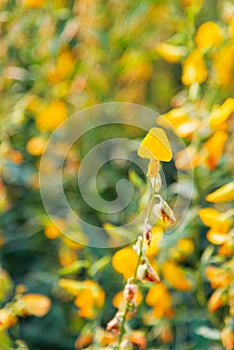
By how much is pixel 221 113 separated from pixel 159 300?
38 cm

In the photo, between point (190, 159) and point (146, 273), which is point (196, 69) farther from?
point (146, 273)

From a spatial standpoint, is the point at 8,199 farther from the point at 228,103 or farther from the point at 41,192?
the point at 228,103

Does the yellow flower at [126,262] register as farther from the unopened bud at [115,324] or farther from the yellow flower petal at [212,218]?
the unopened bud at [115,324]

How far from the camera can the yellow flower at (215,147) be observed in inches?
54.4

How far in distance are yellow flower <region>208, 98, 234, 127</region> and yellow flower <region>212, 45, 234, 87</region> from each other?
10 cm

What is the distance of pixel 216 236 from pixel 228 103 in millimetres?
229

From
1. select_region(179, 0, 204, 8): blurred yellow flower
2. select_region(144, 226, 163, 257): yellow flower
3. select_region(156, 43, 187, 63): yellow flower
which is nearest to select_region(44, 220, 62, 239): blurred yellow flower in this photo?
select_region(144, 226, 163, 257): yellow flower

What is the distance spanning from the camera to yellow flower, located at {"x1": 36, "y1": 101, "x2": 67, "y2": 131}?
182 cm

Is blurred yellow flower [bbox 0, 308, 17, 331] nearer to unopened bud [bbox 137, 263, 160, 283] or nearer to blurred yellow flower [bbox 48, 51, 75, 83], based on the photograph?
unopened bud [bbox 137, 263, 160, 283]

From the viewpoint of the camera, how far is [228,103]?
1.31 meters

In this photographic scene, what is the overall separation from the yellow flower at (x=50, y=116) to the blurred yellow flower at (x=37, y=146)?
0.03 meters

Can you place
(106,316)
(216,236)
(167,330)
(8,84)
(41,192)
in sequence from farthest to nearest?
(8,84), (41,192), (106,316), (167,330), (216,236)

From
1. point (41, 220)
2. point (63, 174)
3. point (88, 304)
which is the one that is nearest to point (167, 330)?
point (88, 304)

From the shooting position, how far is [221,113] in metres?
1.33
